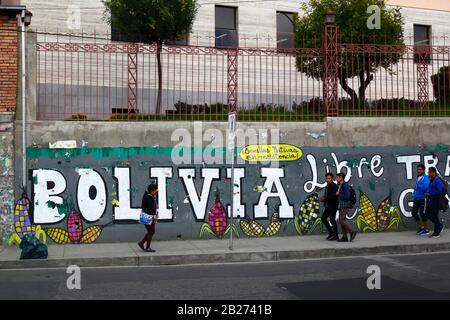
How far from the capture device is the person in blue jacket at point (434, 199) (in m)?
12.5

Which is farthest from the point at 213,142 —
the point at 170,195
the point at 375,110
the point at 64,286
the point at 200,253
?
the point at 64,286

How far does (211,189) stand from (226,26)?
12934mm

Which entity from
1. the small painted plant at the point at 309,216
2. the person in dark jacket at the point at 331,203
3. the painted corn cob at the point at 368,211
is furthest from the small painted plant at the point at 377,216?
the person in dark jacket at the point at 331,203

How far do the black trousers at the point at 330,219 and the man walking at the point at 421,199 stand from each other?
2.29 metres

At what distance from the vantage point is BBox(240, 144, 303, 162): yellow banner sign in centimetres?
1316

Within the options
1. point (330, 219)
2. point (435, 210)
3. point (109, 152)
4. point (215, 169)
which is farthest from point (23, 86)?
point (435, 210)

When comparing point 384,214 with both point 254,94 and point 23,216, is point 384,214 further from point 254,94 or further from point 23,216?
point 23,216

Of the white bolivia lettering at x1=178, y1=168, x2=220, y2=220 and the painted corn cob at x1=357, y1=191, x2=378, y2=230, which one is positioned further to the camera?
the painted corn cob at x1=357, y1=191, x2=378, y2=230

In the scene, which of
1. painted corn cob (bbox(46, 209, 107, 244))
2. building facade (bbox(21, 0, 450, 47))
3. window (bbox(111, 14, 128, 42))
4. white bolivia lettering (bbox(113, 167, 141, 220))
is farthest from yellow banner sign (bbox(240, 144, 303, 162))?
building facade (bbox(21, 0, 450, 47))

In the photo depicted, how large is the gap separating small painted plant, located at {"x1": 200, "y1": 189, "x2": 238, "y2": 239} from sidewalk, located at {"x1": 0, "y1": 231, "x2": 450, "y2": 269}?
42cm

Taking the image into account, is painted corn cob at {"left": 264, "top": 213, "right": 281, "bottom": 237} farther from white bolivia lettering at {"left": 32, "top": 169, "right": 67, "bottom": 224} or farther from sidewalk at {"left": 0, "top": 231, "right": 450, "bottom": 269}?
white bolivia lettering at {"left": 32, "top": 169, "right": 67, "bottom": 224}

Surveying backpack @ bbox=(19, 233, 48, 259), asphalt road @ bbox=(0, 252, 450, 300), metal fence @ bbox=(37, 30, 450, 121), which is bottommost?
asphalt road @ bbox=(0, 252, 450, 300)

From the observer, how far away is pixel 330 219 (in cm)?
1246
